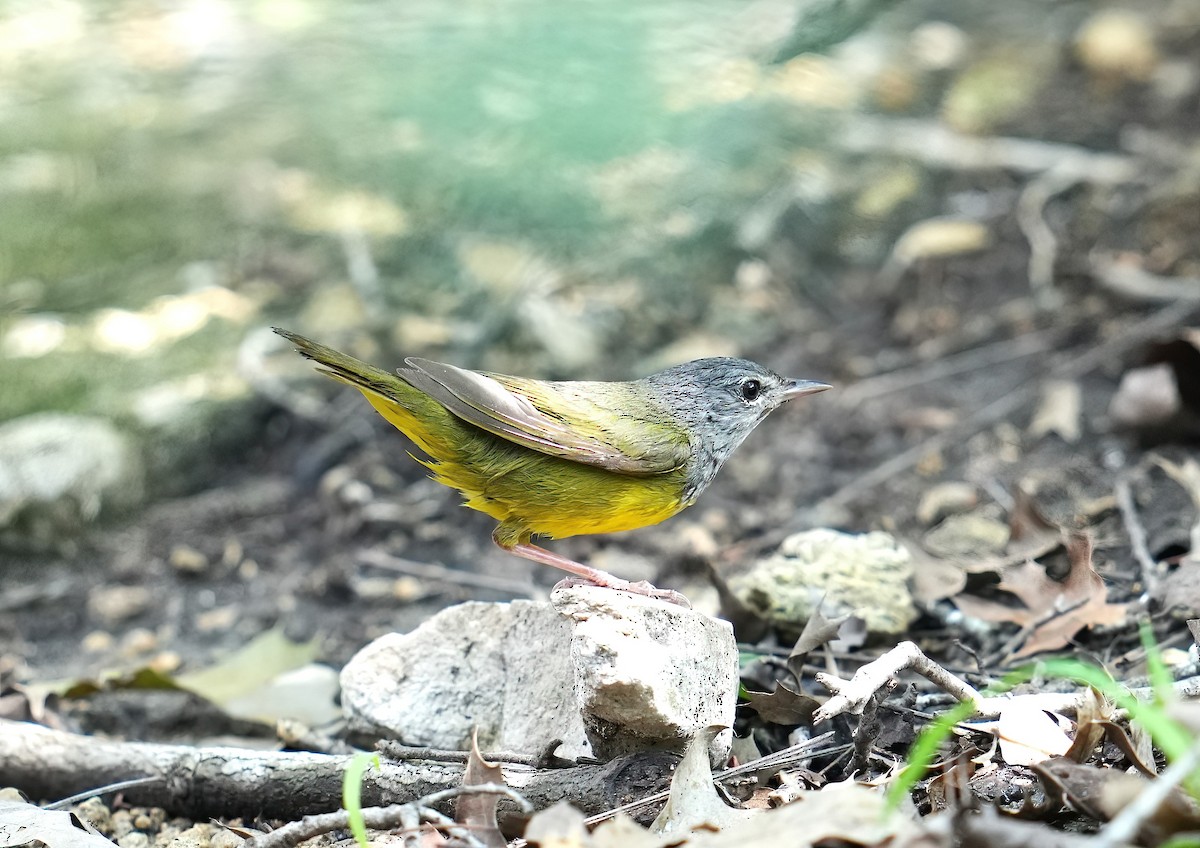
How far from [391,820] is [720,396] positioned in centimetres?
242

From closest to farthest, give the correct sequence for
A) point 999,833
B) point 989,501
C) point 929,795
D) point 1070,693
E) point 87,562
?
point 999,833 → point 929,795 → point 1070,693 → point 989,501 → point 87,562

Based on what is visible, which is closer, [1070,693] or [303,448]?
[1070,693]

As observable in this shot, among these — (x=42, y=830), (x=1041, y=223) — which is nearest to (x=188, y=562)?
(x=42, y=830)

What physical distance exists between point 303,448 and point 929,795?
4.43 metres

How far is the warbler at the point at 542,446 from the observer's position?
365 centimetres

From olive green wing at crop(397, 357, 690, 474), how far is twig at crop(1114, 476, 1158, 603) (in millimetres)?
1622

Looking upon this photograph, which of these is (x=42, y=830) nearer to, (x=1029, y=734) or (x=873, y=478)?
(x=1029, y=734)

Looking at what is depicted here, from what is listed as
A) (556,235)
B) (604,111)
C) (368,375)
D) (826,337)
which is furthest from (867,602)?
(556,235)

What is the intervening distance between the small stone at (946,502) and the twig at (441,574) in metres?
1.81

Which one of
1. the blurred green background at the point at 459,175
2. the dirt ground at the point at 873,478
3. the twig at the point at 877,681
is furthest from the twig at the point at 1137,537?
the blurred green background at the point at 459,175

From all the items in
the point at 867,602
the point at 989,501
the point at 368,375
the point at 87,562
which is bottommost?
the point at 87,562

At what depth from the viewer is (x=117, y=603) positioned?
5.20 meters

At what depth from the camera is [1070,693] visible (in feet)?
10.3

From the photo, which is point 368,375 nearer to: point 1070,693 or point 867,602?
point 867,602
